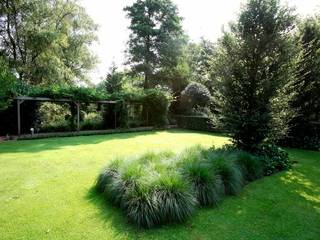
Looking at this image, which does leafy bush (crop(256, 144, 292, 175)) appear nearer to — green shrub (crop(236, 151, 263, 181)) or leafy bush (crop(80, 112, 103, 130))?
green shrub (crop(236, 151, 263, 181))

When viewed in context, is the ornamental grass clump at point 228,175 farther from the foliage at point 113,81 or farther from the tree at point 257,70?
the foliage at point 113,81

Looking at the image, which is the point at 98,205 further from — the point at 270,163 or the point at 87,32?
the point at 87,32

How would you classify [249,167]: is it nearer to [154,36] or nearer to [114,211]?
[114,211]

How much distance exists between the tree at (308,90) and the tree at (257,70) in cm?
363

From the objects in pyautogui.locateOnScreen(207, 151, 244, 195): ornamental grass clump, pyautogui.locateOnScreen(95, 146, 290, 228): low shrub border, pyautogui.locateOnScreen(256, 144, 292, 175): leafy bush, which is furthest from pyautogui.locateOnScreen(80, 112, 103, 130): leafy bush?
pyautogui.locateOnScreen(207, 151, 244, 195): ornamental grass clump

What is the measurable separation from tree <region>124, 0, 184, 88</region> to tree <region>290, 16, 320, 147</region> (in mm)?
13097

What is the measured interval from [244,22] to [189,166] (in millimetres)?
4685

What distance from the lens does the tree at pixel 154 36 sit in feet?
70.5

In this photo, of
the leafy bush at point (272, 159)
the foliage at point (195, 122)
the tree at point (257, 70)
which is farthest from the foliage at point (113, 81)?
the leafy bush at point (272, 159)

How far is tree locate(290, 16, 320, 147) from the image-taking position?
31.4 feet

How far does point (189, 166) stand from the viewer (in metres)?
4.35

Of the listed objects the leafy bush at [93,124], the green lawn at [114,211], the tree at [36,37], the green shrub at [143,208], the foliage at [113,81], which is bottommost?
the green lawn at [114,211]

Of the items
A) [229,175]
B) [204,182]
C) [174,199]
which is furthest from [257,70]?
[174,199]

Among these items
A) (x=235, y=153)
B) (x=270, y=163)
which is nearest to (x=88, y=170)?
(x=235, y=153)
